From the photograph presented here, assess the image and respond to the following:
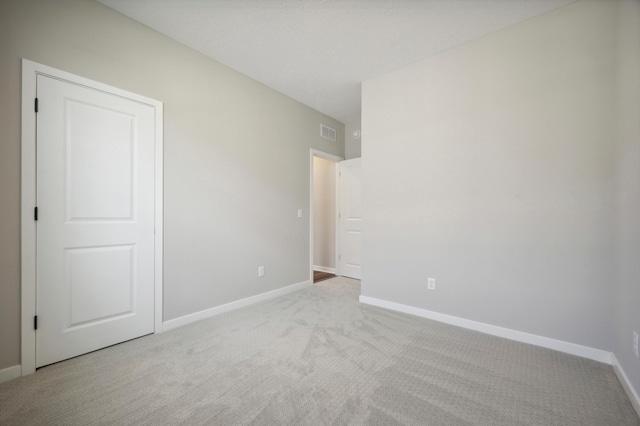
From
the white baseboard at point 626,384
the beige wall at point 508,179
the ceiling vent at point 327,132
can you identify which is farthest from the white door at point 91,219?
the white baseboard at point 626,384

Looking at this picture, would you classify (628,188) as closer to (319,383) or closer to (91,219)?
(319,383)

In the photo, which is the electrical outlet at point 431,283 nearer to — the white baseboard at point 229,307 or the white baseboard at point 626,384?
A: the white baseboard at point 626,384

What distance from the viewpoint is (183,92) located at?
2.77m

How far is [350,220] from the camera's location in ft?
16.0

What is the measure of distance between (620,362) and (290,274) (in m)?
3.27

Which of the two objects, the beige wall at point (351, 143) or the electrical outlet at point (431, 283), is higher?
the beige wall at point (351, 143)

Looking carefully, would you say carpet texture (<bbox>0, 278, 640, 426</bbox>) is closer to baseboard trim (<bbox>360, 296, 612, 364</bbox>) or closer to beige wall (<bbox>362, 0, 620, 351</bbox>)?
baseboard trim (<bbox>360, 296, 612, 364</bbox>)

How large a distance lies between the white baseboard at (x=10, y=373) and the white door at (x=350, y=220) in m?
3.96

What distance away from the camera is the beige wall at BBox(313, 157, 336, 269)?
525 cm

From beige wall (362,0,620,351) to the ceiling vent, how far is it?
135 centimetres

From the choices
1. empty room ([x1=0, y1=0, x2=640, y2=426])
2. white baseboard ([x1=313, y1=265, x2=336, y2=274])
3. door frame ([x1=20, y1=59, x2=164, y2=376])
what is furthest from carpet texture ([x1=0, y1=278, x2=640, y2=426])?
white baseboard ([x1=313, y1=265, x2=336, y2=274])

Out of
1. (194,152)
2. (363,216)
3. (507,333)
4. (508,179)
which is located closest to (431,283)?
(507,333)

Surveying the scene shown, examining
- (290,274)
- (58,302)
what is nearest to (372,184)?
(290,274)

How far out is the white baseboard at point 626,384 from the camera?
1547 mm
